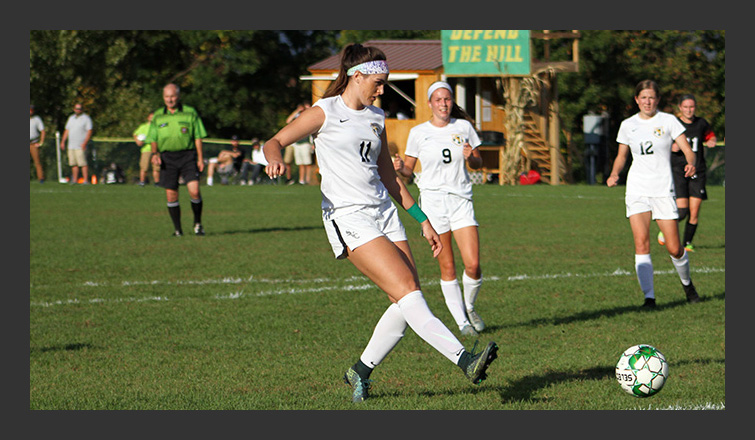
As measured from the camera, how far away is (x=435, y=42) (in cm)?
4000

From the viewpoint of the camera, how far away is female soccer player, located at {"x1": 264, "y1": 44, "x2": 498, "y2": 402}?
6105 millimetres

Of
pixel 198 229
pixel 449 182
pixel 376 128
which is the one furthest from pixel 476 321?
pixel 198 229

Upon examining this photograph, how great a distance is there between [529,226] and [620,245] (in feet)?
10.3

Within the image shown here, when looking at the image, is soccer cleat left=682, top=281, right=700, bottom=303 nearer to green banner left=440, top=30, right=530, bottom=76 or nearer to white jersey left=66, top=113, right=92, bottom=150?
white jersey left=66, top=113, right=92, bottom=150

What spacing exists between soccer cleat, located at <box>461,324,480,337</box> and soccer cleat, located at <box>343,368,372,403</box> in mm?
2492

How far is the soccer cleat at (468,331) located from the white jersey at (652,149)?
2.61 m

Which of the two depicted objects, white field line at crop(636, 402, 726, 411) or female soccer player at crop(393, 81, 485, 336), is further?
female soccer player at crop(393, 81, 485, 336)

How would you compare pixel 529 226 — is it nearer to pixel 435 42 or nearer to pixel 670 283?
pixel 670 283

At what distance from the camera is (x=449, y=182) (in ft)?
30.9

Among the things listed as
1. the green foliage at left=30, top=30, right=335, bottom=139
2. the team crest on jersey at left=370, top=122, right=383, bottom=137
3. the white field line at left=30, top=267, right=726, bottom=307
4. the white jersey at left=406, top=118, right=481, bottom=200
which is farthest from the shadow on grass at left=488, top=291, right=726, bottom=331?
the green foliage at left=30, top=30, right=335, bottom=139

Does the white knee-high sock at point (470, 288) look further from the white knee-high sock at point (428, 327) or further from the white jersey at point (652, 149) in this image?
the white knee-high sock at point (428, 327)

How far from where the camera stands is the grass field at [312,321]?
6.64 m

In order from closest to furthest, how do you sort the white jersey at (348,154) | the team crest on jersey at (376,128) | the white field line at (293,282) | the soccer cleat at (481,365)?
1. the soccer cleat at (481,365)
2. the white jersey at (348,154)
3. the team crest on jersey at (376,128)
4. the white field line at (293,282)

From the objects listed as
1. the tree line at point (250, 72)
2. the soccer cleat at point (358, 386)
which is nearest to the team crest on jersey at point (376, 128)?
the soccer cleat at point (358, 386)
